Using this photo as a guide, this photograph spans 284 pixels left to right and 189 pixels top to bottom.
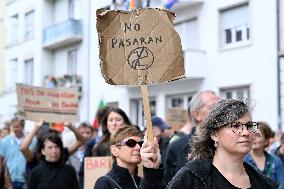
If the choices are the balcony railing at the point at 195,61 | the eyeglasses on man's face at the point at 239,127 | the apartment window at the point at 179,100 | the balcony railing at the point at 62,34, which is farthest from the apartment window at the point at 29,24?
the eyeglasses on man's face at the point at 239,127

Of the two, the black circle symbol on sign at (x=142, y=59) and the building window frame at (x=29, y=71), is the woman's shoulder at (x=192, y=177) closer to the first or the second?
the black circle symbol on sign at (x=142, y=59)

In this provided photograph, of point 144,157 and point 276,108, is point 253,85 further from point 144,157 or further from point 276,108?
point 144,157

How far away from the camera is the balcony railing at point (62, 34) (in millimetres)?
26203

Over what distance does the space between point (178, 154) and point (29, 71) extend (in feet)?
88.6

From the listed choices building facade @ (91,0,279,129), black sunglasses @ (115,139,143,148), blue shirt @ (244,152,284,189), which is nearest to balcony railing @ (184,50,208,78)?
building facade @ (91,0,279,129)

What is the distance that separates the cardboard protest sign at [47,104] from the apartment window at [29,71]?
21.8m

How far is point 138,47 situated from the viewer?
3.82 m

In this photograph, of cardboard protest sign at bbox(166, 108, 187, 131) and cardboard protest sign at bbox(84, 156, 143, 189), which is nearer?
cardboard protest sign at bbox(84, 156, 143, 189)

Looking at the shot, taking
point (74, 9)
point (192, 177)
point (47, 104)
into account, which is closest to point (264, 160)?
point (192, 177)

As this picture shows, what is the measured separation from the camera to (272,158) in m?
6.11

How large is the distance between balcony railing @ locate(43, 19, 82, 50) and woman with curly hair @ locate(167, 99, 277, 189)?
75.4 feet

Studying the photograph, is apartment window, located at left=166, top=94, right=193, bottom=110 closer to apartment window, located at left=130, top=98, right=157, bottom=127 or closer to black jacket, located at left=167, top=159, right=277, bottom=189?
apartment window, located at left=130, top=98, right=157, bottom=127

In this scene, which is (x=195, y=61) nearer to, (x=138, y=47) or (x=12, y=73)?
(x=138, y=47)

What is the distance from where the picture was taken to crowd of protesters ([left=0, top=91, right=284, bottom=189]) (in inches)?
131
